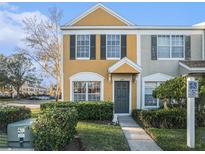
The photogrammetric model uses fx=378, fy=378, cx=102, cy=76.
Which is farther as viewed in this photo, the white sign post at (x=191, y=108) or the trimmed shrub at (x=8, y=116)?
the trimmed shrub at (x=8, y=116)

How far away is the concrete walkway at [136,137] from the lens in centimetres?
1281

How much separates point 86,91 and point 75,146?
1109 centimetres

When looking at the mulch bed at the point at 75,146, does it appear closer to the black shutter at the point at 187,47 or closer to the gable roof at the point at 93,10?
the gable roof at the point at 93,10

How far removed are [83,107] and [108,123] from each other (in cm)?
190

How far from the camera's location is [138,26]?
77.5 ft

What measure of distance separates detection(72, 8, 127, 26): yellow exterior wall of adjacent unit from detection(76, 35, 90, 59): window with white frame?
872 millimetres

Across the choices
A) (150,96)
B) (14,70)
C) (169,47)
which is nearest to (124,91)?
(150,96)

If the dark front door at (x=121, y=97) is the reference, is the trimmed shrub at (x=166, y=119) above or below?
below

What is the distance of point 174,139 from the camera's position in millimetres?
13875

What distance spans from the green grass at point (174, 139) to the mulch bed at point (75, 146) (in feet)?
8.91

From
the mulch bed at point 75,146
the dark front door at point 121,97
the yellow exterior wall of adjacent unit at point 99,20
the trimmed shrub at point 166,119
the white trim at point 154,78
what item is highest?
the yellow exterior wall of adjacent unit at point 99,20

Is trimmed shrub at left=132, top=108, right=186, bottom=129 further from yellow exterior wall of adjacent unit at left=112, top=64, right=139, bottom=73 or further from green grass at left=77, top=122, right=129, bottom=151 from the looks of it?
yellow exterior wall of adjacent unit at left=112, top=64, right=139, bottom=73

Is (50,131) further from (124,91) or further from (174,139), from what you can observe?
(124,91)

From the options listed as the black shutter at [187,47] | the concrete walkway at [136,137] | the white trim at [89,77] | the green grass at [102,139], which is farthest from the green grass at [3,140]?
the black shutter at [187,47]
